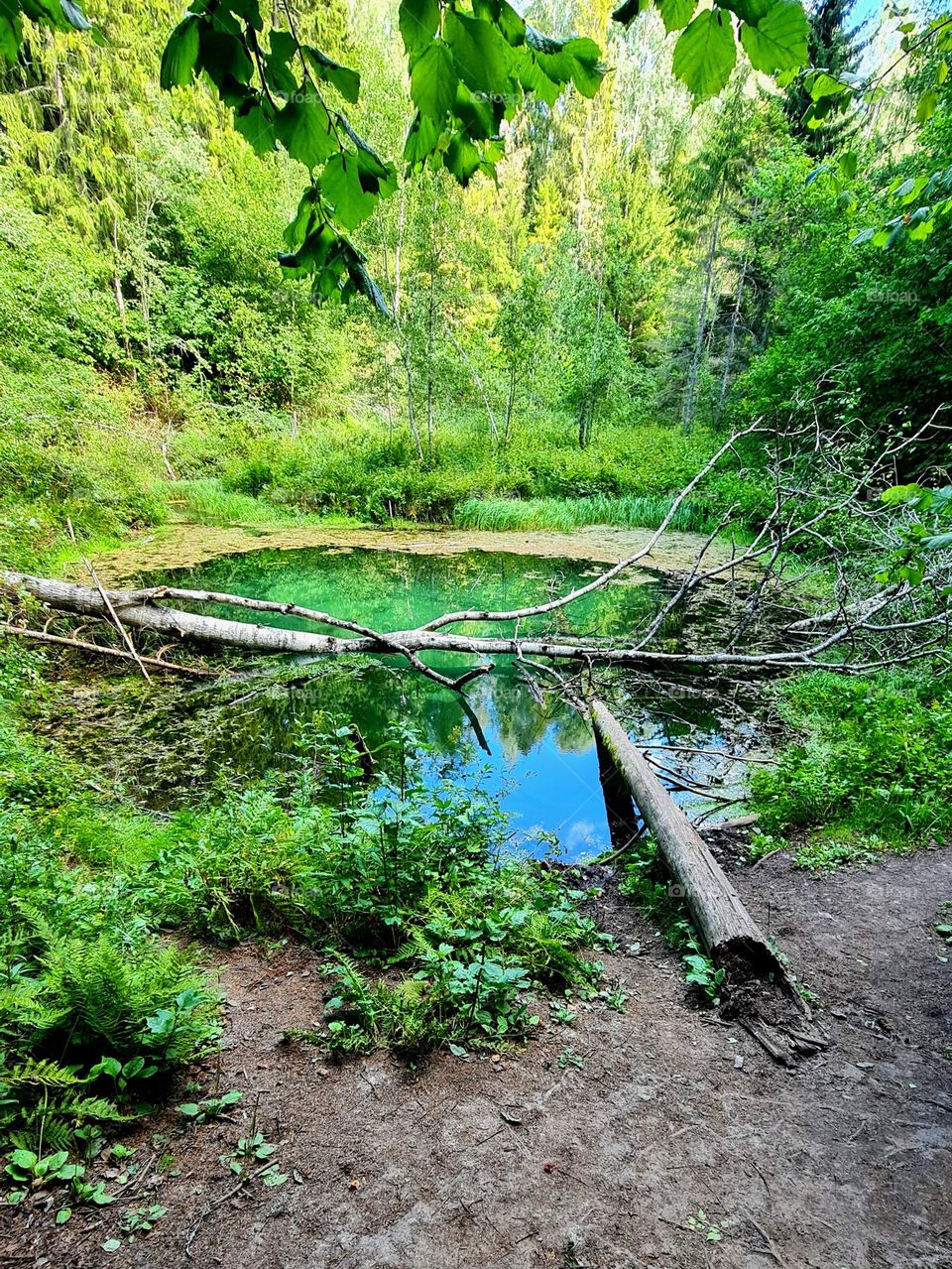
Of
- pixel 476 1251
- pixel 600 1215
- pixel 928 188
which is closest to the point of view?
pixel 476 1251

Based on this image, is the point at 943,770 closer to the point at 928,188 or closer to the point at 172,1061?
the point at 928,188

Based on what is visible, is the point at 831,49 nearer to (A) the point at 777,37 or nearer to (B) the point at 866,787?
(B) the point at 866,787

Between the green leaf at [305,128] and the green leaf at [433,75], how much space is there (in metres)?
0.30

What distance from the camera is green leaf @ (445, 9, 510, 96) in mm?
815

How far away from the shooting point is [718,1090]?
1.96 m

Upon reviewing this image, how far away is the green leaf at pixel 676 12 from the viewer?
0.84 meters

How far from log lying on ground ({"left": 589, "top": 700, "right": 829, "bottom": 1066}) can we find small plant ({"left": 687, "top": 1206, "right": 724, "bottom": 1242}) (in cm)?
77

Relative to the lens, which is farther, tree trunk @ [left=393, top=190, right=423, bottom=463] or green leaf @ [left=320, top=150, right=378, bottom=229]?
tree trunk @ [left=393, top=190, right=423, bottom=463]

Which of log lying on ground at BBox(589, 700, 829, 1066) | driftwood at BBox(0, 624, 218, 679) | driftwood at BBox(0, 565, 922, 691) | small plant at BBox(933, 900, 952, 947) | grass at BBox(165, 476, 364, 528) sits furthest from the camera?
grass at BBox(165, 476, 364, 528)

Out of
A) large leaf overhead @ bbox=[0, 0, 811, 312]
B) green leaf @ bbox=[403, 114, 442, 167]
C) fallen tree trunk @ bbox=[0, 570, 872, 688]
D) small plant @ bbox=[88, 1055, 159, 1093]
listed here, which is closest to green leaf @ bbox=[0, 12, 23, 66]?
large leaf overhead @ bbox=[0, 0, 811, 312]

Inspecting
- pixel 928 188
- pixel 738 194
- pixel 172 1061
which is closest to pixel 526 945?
pixel 172 1061

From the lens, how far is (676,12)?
861mm

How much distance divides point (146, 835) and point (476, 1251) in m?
2.88

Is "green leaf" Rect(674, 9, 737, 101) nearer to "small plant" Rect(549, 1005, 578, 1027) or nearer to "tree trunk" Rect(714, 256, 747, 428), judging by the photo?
"small plant" Rect(549, 1005, 578, 1027)
